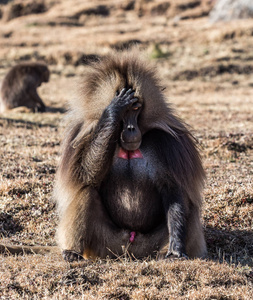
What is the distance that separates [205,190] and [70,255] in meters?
2.39

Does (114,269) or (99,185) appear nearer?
(114,269)

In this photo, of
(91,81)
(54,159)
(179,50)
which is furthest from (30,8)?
(91,81)

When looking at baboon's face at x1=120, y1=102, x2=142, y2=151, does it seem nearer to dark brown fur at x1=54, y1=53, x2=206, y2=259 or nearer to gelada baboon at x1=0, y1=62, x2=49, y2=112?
dark brown fur at x1=54, y1=53, x2=206, y2=259

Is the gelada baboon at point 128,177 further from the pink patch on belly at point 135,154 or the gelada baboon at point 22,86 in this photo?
the gelada baboon at point 22,86

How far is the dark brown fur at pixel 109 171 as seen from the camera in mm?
4223

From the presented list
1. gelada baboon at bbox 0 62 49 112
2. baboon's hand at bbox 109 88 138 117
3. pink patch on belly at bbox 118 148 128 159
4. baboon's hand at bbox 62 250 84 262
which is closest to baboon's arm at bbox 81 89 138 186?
baboon's hand at bbox 109 88 138 117

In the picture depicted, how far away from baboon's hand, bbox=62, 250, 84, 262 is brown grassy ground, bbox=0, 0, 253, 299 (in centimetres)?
7

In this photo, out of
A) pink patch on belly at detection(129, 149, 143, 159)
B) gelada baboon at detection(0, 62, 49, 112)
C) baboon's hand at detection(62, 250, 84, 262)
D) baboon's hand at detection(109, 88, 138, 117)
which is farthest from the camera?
gelada baboon at detection(0, 62, 49, 112)

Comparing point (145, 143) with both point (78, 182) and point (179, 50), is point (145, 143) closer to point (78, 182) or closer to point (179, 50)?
point (78, 182)

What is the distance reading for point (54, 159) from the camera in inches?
293

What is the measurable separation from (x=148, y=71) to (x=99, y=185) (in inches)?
39.6

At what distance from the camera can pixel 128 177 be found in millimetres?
4285

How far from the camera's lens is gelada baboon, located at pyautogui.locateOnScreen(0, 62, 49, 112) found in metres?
13.2

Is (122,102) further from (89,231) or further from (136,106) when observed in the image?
(89,231)
